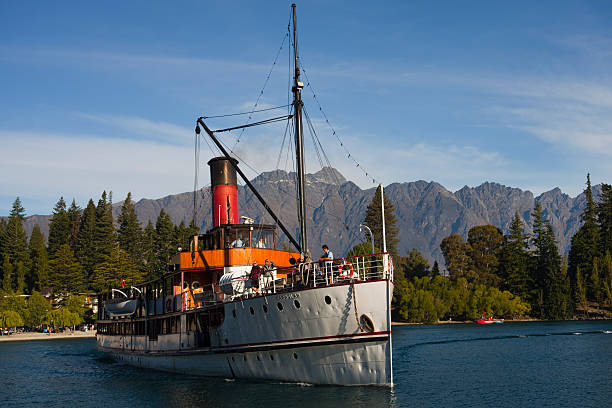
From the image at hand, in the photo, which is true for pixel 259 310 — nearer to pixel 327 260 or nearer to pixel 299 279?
pixel 299 279

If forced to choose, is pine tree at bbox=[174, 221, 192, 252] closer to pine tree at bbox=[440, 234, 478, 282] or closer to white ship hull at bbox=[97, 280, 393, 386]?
pine tree at bbox=[440, 234, 478, 282]

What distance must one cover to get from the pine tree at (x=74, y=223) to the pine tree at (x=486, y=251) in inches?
3165

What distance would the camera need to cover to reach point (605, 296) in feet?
327

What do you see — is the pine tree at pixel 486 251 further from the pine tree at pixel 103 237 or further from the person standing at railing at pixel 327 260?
the person standing at railing at pixel 327 260

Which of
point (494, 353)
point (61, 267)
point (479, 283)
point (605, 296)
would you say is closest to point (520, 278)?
point (479, 283)

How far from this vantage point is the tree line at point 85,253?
9962 cm

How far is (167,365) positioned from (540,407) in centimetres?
2121

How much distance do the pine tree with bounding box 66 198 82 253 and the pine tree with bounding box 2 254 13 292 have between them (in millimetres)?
14553

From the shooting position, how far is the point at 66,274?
10069 centimetres

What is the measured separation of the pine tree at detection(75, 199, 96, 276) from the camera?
107 m

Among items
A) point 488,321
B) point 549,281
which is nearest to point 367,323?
point 488,321

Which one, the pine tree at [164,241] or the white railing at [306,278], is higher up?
the pine tree at [164,241]

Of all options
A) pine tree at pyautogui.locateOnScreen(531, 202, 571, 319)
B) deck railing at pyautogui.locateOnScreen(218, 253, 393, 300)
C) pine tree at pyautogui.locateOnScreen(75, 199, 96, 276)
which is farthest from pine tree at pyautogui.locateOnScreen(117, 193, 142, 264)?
deck railing at pyautogui.locateOnScreen(218, 253, 393, 300)

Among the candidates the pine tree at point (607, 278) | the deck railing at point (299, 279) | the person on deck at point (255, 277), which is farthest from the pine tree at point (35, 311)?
the pine tree at point (607, 278)
